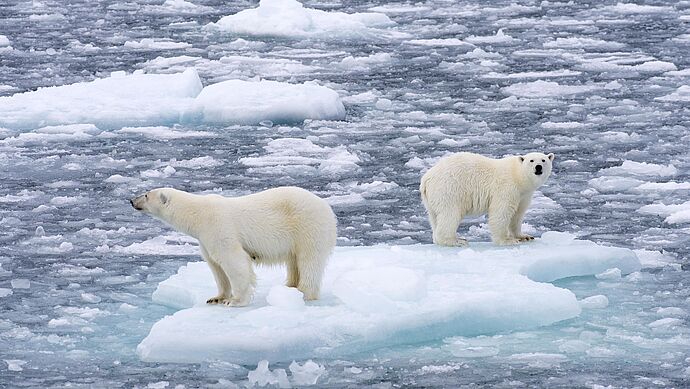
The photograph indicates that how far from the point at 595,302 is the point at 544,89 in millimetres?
7918

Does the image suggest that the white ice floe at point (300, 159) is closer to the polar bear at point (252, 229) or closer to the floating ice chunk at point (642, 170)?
the floating ice chunk at point (642, 170)

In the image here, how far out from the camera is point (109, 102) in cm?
1297

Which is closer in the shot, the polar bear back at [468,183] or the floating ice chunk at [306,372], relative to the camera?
the floating ice chunk at [306,372]

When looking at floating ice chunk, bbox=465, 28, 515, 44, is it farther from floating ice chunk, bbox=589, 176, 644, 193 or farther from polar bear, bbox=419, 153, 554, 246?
polar bear, bbox=419, 153, 554, 246

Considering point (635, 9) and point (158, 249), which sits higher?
point (635, 9)

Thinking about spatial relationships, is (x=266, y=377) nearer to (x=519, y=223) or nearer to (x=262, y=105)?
(x=519, y=223)

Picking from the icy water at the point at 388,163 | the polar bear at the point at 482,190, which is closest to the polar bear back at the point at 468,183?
the polar bear at the point at 482,190

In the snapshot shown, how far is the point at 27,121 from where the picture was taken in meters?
12.5

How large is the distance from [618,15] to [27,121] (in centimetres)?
1154

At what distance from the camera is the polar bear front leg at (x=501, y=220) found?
776 centimetres

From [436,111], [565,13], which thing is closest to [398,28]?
[565,13]

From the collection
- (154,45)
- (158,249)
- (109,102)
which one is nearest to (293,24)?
(154,45)

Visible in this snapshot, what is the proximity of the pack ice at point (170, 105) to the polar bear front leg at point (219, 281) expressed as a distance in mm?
6330

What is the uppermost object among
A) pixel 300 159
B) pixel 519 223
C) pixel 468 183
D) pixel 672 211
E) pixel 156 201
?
pixel 156 201
